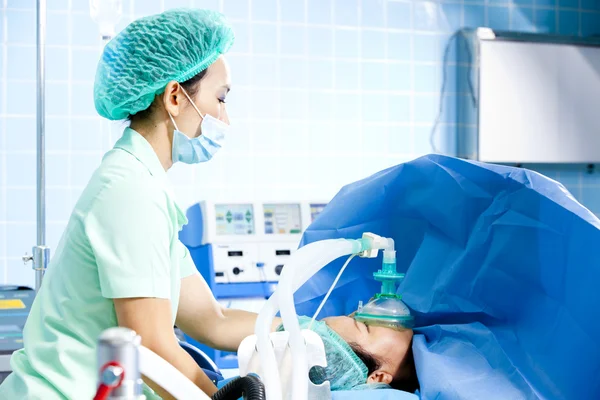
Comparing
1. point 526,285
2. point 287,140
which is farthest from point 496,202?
point 287,140

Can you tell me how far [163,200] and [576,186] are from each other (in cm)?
335

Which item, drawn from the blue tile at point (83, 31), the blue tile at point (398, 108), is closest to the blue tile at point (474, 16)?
the blue tile at point (398, 108)

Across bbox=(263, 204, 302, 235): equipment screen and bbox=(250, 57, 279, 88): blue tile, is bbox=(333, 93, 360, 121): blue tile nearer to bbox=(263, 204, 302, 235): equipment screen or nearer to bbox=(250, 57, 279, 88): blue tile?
bbox=(250, 57, 279, 88): blue tile

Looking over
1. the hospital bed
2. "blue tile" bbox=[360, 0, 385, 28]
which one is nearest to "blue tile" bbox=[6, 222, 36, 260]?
"blue tile" bbox=[360, 0, 385, 28]

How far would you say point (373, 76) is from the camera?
4.02 m

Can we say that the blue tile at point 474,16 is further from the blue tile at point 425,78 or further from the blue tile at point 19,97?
the blue tile at point 19,97

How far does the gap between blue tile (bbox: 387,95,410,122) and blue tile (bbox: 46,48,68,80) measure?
161cm

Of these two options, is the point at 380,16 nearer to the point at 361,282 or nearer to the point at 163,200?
the point at 361,282

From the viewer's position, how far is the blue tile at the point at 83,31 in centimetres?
360

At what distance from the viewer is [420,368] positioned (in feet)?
5.20

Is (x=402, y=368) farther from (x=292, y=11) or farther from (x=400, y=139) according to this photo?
(x=292, y=11)

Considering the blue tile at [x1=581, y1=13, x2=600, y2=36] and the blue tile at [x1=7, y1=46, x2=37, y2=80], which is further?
the blue tile at [x1=581, y1=13, x2=600, y2=36]

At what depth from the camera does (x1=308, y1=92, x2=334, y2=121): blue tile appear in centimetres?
393

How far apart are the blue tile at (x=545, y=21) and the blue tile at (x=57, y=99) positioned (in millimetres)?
2479
